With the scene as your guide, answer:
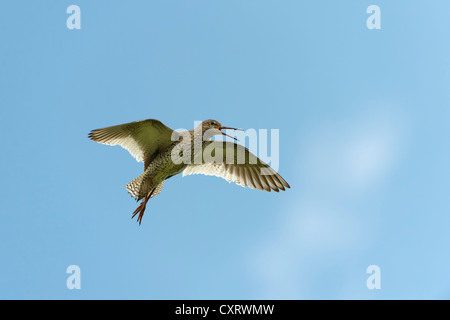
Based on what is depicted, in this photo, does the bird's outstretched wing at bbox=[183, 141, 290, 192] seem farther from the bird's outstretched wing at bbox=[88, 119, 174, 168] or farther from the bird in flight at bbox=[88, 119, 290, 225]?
the bird's outstretched wing at bbox=[88, 119, 174, 168]

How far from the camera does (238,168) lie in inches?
404

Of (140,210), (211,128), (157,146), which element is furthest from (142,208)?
(211,128)

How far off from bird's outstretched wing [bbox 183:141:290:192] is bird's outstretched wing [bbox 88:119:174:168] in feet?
3.61

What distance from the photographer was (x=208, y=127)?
29.5ft

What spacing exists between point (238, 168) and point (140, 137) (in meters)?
2.47

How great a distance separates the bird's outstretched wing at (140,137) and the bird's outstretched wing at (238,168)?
1101mm

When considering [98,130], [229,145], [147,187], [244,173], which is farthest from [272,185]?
[98,130]

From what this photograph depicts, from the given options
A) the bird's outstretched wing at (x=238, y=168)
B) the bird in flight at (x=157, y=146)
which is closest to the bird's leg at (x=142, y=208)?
the bird in flight at (x=157, y=146)

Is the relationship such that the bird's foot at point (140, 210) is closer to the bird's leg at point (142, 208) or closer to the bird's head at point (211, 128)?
the bird's leg at point (142, 208)

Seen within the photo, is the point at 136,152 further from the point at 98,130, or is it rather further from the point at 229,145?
the point at 229,145

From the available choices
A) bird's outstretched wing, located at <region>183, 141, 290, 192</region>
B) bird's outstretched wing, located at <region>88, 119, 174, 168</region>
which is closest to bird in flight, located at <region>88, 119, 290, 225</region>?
bird's outstretched wing, located at <region>88, 119, 174, 168</region>

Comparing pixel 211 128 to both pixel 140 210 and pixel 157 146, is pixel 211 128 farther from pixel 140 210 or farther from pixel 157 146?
pixel 140 210

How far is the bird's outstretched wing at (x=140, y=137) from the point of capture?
873cm

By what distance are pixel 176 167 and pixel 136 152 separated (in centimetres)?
93
